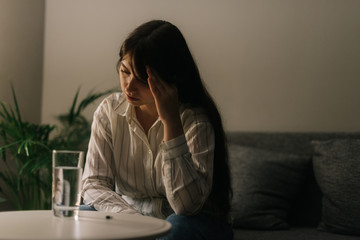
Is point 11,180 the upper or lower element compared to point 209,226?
lower

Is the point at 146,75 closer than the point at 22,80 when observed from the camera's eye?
Yes

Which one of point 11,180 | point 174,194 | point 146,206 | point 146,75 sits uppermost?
point 146,75

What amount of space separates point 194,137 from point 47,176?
1329mm

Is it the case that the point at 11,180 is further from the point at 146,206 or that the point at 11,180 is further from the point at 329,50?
the point at 329,50

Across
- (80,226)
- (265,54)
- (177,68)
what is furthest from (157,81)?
(265,54)

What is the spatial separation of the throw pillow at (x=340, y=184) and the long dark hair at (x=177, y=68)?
0.58m

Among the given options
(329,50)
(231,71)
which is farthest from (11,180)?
(329,50)

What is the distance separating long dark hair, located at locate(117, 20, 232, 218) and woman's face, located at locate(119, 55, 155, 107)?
0.01 metres

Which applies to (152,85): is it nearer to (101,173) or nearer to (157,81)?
(157,81)

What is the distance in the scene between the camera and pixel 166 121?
1589 mm

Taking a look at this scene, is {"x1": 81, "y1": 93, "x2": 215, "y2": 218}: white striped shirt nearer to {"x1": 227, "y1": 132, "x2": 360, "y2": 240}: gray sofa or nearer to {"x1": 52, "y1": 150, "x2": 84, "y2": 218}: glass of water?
{"x1": 52, "y1": 150, "x2": 84, "y2": 218}: glass of water

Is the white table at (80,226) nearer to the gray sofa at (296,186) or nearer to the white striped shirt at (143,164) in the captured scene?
the white striped shirt at (143,164)

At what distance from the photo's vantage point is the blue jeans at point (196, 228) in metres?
1.52

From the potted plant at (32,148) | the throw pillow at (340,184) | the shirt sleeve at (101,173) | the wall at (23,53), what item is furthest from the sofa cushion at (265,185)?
the wall at (23,53)
